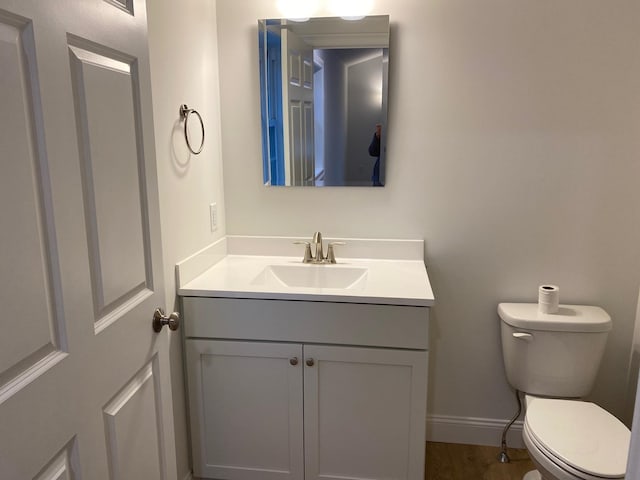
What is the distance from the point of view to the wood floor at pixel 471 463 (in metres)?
2.04

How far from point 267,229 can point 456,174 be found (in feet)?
2.89

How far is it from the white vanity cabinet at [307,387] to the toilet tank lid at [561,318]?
508 millimetres

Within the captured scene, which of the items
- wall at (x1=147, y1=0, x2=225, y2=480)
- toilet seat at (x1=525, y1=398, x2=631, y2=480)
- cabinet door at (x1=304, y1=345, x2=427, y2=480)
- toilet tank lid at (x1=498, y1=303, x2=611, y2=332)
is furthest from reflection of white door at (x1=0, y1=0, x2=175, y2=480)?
toilet tank lid at (x1=498, y1=303, x2=611, y2=332)

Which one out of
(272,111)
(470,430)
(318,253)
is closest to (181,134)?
(272,111)

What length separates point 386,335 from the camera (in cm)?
172

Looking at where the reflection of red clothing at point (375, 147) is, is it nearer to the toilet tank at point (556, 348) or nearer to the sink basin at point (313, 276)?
the sink basin at point (313, 276)

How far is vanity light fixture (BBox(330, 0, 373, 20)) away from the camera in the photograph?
79.4 inches

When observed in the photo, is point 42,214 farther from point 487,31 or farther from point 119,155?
point 487,31

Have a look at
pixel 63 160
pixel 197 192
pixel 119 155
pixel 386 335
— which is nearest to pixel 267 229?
pixel 197 192

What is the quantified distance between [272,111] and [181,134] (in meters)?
0.50

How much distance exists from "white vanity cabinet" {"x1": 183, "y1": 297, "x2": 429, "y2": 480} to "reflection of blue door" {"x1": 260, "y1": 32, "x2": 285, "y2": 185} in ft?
2.27

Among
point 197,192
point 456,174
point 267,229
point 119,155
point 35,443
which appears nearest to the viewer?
point 35,443

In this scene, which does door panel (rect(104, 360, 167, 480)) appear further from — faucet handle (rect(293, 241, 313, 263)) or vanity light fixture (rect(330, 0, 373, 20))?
vanity light fixture (rect(330, 0, 373, 20))

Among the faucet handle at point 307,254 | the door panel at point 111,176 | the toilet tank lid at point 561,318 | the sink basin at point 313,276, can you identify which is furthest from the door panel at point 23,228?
the toilet tank lid at point 561,318
